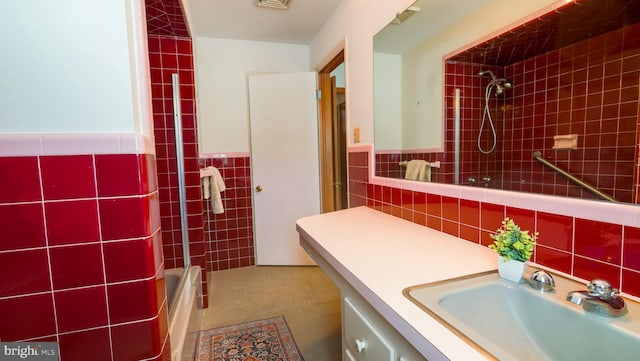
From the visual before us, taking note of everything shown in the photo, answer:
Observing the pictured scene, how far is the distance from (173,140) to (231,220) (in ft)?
3.67

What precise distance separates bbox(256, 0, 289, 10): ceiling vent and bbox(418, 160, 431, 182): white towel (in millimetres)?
1592

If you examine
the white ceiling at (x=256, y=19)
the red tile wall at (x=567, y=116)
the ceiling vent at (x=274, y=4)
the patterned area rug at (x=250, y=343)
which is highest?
the white ceiling at (x=256, y=19)

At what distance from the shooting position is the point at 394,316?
26.6 inches

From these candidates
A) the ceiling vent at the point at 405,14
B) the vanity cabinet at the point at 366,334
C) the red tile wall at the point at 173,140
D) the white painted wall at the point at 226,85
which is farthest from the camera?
the white painted wall at the point at 226,85

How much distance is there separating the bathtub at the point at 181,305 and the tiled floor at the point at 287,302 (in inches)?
9.9

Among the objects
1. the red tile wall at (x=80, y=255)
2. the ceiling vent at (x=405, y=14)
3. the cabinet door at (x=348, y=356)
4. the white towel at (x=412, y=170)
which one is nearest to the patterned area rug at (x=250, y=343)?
the cabinet door at (x=348, y=356)

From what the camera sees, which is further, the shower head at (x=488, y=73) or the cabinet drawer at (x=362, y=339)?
the shower head at (x=488, y=73)

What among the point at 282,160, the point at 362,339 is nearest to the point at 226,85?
the point at 282,160

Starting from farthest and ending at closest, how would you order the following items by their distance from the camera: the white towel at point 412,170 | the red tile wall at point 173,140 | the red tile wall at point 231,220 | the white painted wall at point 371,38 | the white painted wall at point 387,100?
the red tile wall at point 231,220
the red tile wall at point 173,140
the white painted wall at point 387,100
the white towel at point 412,170
the white painted wall at point 371,38

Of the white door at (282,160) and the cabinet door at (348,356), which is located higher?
the white door at (282,160)

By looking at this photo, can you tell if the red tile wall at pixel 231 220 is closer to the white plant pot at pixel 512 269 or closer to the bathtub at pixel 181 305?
the bathtub at pixel 181 305

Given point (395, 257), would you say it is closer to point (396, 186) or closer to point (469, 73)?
point (396, 186)

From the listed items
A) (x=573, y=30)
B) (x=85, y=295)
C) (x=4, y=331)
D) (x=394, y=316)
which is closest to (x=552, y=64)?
(x=573, y=30)

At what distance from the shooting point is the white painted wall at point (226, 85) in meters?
2.84
